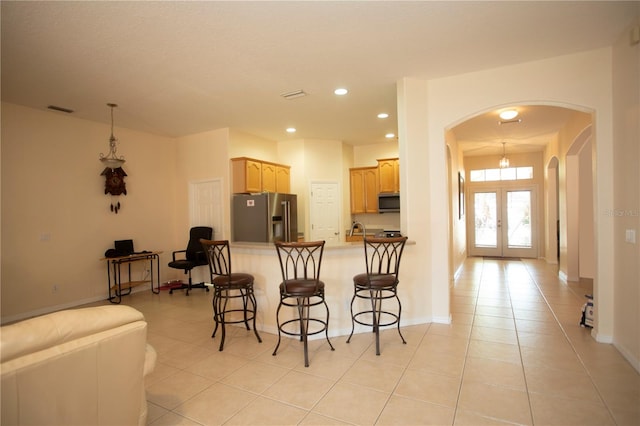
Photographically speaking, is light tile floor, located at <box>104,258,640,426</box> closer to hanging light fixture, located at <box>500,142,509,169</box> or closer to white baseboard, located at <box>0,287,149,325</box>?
white baseboard, located at <box>0,287,149,325</box>

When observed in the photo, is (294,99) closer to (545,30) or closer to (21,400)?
(545,30)

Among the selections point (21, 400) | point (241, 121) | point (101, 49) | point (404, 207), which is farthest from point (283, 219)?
point (21, 400)

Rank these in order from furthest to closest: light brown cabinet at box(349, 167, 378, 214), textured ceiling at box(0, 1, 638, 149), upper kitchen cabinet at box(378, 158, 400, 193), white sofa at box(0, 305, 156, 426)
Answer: light brown cabinet at box(349, 167, 378, 214) < upper kitchen cabinet at box(378, 158, 400, 193) < textured ceiling at box(0, 1, 638, 149) < white sofa at box(0, 305, 156, 426)

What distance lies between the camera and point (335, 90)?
4109 millimetres

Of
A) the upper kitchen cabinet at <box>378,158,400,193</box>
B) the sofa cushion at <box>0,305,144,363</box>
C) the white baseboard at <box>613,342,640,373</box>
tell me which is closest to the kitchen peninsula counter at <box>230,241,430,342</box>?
the white baseboard at <box>613,342,640,373</box>

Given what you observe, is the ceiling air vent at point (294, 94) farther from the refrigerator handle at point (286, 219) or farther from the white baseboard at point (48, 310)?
the white baseboard at point (48, 310)

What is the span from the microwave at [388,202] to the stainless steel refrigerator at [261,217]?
7.01ft

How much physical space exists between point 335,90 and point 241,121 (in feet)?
6.63

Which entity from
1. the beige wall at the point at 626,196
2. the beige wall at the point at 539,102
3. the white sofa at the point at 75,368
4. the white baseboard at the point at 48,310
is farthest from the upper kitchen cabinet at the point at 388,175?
the white sofa at the point at 75,368

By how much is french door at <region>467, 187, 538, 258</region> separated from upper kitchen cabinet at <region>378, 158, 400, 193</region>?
3.54 m

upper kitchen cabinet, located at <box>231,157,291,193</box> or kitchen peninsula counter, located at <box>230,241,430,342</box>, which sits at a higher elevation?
upper kitchen cabinet, located at <box>231,157,291,193</box>

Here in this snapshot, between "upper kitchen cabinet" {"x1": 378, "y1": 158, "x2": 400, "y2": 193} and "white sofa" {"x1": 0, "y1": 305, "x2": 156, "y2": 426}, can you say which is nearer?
"white sofa" {"x1": 0, "y1": 305, "x2": 156, "y2": 426}

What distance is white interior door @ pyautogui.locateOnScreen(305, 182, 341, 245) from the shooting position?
6.87 meters

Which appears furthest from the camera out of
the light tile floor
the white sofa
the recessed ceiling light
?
the recessed ceiling light
